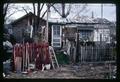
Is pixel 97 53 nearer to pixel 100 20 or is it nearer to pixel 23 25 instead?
pixel 100 20

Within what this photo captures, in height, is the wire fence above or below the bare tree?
below

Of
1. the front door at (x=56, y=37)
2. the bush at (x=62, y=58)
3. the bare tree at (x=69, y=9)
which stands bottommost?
the bush at (x=62, y=58)

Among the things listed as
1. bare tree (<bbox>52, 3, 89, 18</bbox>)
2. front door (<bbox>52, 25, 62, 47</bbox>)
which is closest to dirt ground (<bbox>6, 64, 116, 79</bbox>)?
front door (<bbox>52, 25, 62, 47</bbox>)

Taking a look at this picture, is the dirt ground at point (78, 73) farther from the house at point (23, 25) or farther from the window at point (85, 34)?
the house at point (23, 25)

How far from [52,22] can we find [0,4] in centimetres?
93

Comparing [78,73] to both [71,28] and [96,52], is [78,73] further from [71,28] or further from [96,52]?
[71,28]

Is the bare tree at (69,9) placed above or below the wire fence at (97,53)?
above

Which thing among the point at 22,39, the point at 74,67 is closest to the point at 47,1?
the point at 22,39

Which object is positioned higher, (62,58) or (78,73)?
(62,58)

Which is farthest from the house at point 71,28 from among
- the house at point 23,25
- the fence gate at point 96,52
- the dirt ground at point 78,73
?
the dirt ground at point 78,73

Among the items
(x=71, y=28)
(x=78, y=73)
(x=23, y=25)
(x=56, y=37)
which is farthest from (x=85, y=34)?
(x=23, y=25)

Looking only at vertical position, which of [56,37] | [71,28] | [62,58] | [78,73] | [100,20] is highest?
[100,20]

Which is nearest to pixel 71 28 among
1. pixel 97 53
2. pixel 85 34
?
pixel 85 34

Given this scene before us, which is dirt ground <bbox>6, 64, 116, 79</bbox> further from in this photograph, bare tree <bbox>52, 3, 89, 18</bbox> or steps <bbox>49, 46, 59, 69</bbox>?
bare tree <bbox>52, 3, 89, 18</bbox>
